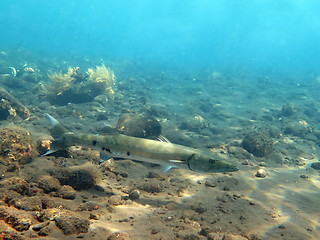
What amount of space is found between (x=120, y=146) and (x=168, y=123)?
9.57 m

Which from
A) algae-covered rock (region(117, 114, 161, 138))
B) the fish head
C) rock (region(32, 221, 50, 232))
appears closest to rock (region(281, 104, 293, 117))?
algae-covered rock (region(117, 114, 161, 138))

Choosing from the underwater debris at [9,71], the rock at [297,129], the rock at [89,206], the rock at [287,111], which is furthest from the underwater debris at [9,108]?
the rock at [287,111]

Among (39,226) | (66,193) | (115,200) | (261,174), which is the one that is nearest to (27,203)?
(39,226)

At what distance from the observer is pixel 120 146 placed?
5.38m

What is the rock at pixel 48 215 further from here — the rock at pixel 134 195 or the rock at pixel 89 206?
the rock at pixel 134 195

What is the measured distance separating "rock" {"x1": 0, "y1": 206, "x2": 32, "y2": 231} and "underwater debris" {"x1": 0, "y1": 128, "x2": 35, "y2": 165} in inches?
124

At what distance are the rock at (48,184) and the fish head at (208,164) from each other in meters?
3.17

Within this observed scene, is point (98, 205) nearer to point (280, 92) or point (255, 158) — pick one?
point (255, 158)

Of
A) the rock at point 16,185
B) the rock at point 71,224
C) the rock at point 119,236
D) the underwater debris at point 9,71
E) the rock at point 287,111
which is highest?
the underwater debris at point 9,71

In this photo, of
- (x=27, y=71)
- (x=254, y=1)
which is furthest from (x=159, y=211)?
(x=254, y=1)

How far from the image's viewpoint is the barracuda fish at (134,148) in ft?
17.2

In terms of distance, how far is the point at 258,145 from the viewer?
11.0 meters

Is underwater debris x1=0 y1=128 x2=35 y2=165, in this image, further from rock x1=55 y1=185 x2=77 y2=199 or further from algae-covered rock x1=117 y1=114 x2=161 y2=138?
algae-covered rock x1=117 y1=114 x2=161 y2=138

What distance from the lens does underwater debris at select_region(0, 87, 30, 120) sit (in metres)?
11.5
